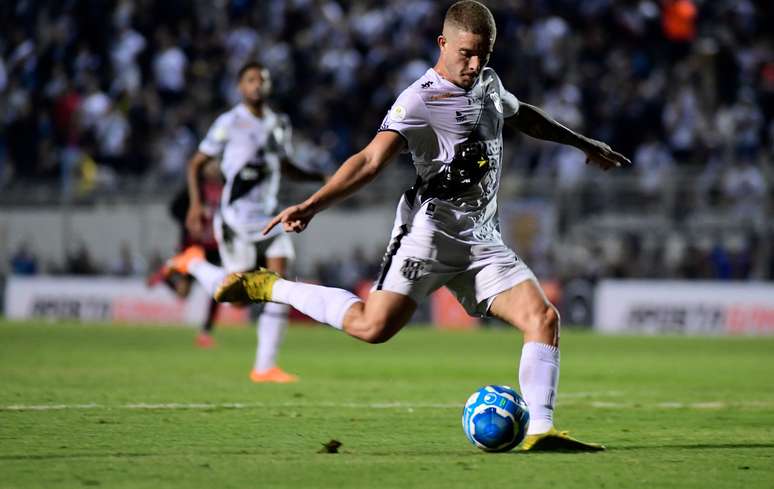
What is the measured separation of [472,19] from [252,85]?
5.78 meters

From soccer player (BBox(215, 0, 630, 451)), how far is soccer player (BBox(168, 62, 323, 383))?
521 centimetres

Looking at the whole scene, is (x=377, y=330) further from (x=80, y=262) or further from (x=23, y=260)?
(x=23, y=260)

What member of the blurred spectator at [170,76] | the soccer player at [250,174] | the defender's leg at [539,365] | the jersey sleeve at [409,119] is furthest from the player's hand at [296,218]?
the blurred spectator at [170,76]

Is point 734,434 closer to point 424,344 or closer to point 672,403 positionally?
point 672,403

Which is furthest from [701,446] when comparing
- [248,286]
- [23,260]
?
[23,260]

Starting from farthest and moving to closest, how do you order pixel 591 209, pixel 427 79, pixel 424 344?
pixel 591 209, pixel 424 344, pixel 427 79

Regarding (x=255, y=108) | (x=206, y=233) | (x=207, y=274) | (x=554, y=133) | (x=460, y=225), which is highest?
(x=255, y=108)

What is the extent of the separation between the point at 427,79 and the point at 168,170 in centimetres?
1980

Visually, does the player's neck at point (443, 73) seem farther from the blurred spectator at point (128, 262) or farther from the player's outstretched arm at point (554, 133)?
the blurred spectator at point (128, 262)

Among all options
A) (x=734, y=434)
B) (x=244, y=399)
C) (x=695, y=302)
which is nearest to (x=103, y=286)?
(x=695, y=302)

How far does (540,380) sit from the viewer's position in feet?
24.2

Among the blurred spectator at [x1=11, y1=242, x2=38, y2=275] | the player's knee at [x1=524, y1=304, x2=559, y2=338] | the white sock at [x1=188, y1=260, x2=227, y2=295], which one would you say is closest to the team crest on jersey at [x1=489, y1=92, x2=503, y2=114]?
the player's knee at [x1=524, y1=304, x2=559, y2=338]

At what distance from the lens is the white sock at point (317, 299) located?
7.73 m

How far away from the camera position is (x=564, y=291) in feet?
81.8
